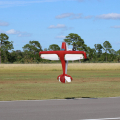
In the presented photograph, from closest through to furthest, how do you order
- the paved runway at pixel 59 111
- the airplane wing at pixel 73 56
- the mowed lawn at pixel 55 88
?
the paved runway at pixel 59 111, the airplane wing at pixel 73 56, the mowed lawn at pixel 55 88

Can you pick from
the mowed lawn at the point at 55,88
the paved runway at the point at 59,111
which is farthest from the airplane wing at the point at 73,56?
the mowed lawn at the point at 55,88

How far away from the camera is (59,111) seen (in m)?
10.9

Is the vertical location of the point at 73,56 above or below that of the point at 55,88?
above

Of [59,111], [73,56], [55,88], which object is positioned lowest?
[55,88]

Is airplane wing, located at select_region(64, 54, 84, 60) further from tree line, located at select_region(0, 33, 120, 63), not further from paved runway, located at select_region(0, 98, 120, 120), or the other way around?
tree line, located at select_region(0, 33, 120, 63)

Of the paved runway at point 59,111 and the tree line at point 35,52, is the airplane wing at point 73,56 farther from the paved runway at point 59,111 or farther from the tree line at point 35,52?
the tree line at point 35,52

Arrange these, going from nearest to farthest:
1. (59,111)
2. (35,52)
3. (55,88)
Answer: (59,111)
(55,88)
(35,52)

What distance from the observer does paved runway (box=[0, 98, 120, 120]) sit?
32.2ft

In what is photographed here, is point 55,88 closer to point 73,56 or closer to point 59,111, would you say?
point 73,56

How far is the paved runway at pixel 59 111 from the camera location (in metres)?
9.80

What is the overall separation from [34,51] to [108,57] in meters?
38.8

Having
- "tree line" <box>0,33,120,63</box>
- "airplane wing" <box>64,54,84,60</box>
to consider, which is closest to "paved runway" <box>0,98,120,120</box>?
"airplane wing" <box>64,54,84,60</box>

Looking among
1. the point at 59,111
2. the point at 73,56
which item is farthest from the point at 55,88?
the point at 59,111

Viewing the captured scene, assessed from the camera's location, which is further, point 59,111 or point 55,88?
point 55,88
